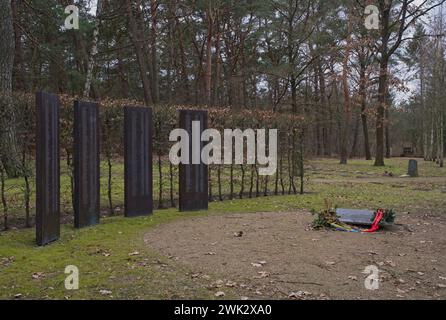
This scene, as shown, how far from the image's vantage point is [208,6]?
23.9 meters

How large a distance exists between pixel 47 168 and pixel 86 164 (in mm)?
1222

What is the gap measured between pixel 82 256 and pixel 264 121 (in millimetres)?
7329

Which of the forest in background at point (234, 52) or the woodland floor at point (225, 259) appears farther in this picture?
the forest in background at point (234, 52)

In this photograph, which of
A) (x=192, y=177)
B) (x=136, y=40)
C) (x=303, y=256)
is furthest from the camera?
(x=136, y=40)

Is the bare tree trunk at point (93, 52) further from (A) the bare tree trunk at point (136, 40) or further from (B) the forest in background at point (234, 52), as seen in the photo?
(A) the bare tree trunk at point (136, 40)

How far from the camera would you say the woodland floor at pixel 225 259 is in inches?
185

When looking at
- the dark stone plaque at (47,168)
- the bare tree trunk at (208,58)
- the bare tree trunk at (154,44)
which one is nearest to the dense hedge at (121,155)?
the dark stone plaque at (47,168)

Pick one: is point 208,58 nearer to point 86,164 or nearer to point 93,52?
point 93,52

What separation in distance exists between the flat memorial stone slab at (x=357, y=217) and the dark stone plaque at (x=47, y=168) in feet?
15.7

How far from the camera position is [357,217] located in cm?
806

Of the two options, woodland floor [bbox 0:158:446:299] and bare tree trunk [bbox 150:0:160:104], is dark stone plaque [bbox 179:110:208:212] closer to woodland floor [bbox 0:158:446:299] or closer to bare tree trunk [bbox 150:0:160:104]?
woodland floor [bbox 0:158:446:299]

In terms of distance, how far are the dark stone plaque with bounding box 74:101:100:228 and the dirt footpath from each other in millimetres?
1251

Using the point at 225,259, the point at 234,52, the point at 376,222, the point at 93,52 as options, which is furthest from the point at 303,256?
the point at 234,52

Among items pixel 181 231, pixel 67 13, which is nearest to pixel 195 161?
pixel 181 231
